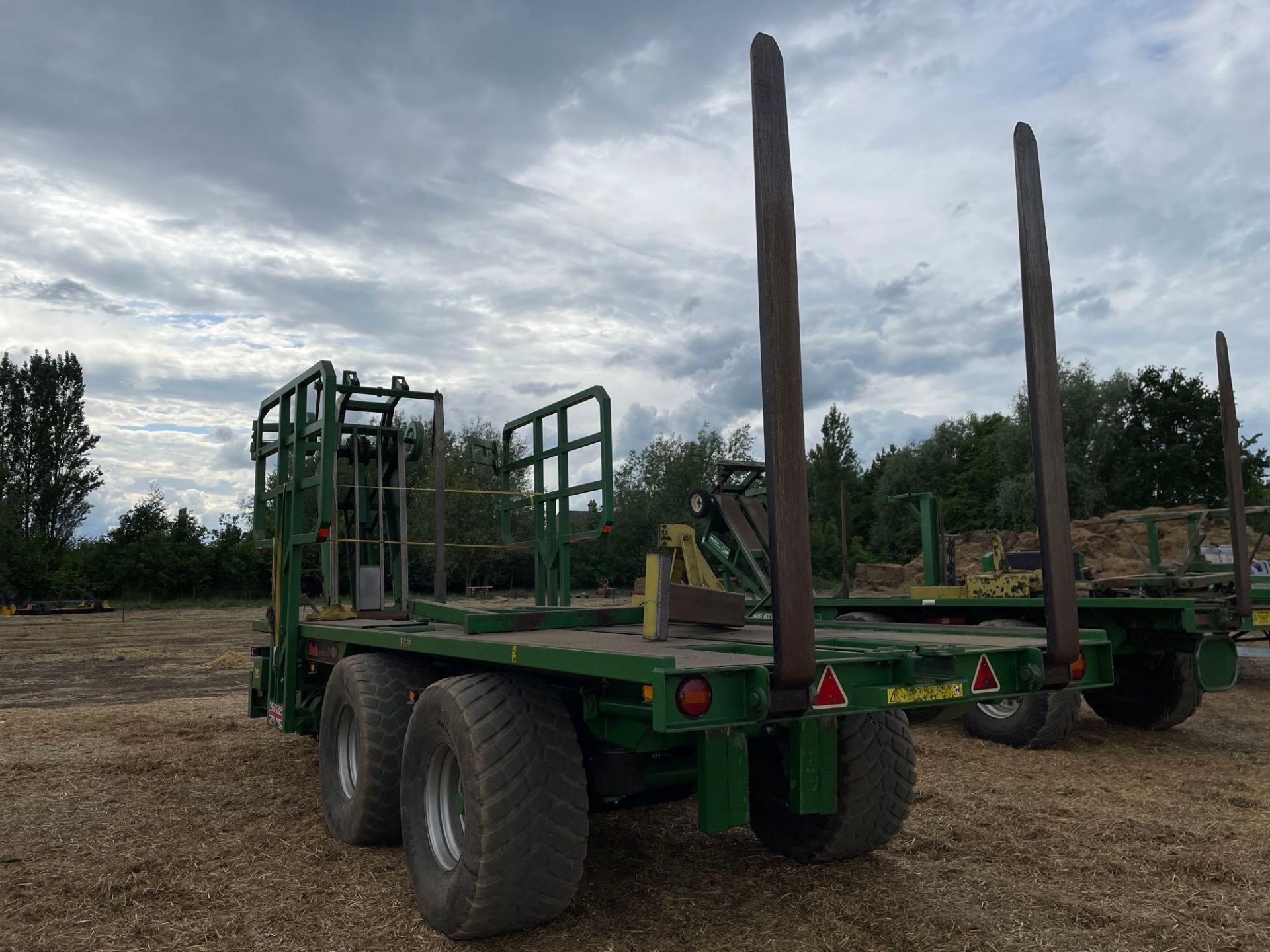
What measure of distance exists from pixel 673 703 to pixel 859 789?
189 cm

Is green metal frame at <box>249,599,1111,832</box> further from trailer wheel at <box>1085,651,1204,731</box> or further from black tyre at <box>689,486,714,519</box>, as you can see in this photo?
black tyre at <box>689,486,714,519</box>

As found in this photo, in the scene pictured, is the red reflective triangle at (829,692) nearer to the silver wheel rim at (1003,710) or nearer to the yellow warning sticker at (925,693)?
the yellow warning sticker at (925,693)

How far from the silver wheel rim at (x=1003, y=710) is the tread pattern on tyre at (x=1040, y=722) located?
24 millimetres

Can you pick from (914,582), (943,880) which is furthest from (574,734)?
(914,582)

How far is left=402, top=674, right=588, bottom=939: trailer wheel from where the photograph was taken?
3.70 meters

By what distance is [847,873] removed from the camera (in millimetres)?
4715

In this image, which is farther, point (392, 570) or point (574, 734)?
point (392, 570)

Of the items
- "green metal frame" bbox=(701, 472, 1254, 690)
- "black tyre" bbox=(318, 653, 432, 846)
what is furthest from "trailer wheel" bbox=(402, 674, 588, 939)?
"green metal frame" bbox=(701, 472, 1254, 690)

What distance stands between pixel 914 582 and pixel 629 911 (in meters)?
24.4

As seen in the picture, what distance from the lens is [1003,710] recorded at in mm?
8469

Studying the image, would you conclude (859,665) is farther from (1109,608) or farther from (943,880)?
(1109,608)

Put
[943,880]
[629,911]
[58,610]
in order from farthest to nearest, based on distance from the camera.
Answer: [58,610] → [943,880] → [629,911]

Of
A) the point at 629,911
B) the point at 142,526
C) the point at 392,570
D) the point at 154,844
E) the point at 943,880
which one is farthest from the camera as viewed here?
the point at 142,526

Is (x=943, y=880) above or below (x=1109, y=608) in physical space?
below
